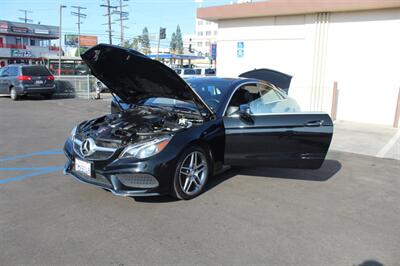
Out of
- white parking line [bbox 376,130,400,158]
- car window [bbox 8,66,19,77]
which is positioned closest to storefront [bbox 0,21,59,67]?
car window [bbox 8,66,19,77]

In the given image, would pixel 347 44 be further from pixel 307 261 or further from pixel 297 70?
pixel 307 261

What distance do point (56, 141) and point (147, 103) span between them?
3263 millimetres

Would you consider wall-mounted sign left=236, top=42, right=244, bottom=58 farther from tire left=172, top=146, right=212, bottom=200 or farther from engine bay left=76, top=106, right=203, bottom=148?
tire left=172, top=146, right=212, bottom=200

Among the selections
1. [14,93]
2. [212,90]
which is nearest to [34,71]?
[14,93]

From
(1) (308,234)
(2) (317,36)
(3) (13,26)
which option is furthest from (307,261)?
(3) (13,26)

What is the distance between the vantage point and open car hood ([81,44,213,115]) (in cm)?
436

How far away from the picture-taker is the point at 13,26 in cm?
5938

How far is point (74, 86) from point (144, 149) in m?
16.4

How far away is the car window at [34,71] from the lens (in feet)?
54.0

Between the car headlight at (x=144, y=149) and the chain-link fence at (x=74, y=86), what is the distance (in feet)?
51.9

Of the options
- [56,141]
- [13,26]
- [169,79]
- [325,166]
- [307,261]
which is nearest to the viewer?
[307,261]

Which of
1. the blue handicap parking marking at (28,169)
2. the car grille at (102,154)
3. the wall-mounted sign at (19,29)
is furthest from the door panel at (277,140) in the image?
the wall-mounted sign at (19,29)

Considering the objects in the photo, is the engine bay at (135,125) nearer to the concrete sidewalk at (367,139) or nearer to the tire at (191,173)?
the tire at (191,173)

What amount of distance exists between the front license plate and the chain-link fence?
15.3m
